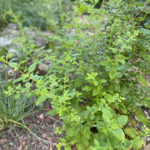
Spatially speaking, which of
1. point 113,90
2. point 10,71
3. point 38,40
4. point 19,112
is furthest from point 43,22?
point 113,90

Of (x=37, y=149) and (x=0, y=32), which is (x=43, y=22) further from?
(x=37, y=149)

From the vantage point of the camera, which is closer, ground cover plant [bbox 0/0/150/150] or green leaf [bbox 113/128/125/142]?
Answer: green leaf [bbox 113/128/125/142]

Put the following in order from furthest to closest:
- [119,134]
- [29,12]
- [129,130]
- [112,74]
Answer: [29,12], [129,130], [112,74], [119,134]

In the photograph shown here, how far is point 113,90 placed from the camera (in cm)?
135

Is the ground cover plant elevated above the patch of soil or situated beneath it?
elevated above

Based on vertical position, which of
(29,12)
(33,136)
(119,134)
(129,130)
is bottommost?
(33,136)

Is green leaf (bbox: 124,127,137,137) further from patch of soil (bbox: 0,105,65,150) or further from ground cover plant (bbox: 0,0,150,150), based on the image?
patch of soil (bbox: 0,105,65,150)

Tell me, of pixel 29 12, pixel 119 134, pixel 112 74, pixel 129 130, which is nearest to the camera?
pixel 119 134

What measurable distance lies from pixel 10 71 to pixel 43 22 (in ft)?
8.31

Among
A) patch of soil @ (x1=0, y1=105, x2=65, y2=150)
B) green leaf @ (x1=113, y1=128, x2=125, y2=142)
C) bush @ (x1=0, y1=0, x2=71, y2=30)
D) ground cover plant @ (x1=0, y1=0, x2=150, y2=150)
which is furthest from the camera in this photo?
bush @ (x1=0, y1=0, x2=71, y2=30)

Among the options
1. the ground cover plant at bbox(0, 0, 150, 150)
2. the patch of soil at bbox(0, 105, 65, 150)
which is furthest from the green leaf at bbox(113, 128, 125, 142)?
the patch of soil at bbox(0, 105, 65, 150)

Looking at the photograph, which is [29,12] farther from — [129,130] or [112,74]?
[129,130]

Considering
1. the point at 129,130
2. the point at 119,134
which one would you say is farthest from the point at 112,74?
the point at 129,130

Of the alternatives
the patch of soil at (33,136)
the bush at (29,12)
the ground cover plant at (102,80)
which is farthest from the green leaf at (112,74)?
the bush at (29,12)
